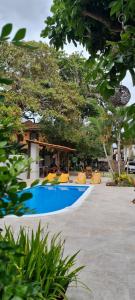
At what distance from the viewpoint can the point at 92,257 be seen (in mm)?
5312

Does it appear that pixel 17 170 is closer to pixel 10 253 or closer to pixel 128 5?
pixel 10 253

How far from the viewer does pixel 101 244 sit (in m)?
6.11

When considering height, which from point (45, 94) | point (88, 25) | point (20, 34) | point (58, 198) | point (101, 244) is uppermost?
point (45, 94)

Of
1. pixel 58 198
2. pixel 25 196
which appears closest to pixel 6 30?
pixel 25 196

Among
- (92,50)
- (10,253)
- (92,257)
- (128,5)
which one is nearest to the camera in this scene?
(10,253)

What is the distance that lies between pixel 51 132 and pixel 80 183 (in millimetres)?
8739

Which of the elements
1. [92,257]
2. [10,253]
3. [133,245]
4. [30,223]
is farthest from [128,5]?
[30,223]

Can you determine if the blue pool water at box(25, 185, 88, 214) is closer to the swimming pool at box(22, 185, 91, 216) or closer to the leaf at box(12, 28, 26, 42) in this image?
the swimming pool at box(22, 185, 91, 216)

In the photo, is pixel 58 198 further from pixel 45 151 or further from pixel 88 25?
pixel 45 151

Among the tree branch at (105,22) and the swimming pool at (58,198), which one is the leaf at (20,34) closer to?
the tree branch at (105,22)

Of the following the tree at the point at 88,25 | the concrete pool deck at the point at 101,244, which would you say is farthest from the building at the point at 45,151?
the tree at the point at 88,25

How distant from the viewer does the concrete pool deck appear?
4023 mm

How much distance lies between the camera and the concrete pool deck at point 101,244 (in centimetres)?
402

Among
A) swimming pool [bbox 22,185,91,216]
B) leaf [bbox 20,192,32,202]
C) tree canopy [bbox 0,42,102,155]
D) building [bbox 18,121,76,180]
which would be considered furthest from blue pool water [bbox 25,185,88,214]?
leaf [bbox 20,192,32,202]
